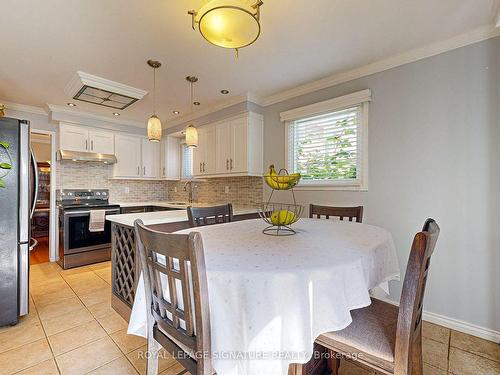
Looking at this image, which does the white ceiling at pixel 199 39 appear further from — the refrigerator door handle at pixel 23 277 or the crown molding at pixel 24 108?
the refrigerator door handle at pixel 23 277

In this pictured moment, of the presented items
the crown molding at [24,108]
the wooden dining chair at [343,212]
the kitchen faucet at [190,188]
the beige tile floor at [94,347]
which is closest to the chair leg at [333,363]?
the beige tile floor at [94,347]

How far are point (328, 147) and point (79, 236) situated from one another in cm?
360

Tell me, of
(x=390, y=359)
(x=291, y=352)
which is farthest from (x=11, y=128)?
(x=390, y=359)

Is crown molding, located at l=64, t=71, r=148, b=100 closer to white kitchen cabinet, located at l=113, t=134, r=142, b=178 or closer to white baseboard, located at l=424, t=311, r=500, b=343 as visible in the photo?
white kitchen cabinet, located at l=113, t=134, r=142, b=178

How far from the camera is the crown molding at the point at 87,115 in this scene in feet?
12.2

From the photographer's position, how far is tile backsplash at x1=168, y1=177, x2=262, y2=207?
11.9 feet

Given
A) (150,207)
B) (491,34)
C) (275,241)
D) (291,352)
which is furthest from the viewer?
(150,207)

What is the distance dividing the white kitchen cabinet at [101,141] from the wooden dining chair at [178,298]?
3.70 m

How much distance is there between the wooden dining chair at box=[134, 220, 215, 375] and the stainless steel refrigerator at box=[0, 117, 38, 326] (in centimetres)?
167

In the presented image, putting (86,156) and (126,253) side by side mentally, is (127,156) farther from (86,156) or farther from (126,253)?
(126,253)

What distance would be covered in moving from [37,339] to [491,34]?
4102 mm

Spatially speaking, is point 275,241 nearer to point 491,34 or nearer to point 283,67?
point 283,67

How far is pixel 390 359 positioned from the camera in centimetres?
90

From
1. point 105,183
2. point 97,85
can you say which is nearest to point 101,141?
point 105,183
